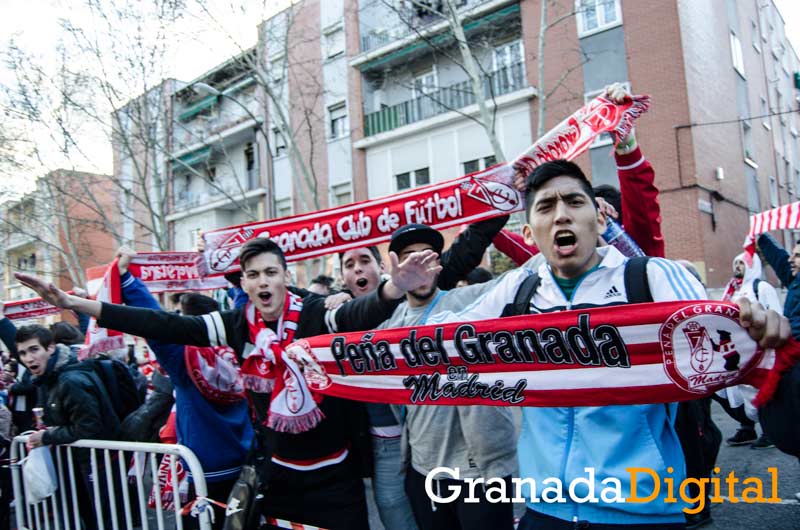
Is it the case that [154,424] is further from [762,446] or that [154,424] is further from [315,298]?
[762,446]

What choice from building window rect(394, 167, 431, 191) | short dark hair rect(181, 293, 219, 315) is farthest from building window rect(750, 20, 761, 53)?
short dark hair rect(181, 293, 219, 315)

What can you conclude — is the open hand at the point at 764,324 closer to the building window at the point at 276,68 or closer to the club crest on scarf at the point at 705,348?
the club crest on scarf at the point at 705,348

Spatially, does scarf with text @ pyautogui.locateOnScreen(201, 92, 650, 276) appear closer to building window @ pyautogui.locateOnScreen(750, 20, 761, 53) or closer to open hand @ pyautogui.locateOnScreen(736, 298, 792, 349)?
open hand @ pyautogui.locateOnScreen(736, 298, 792, 349)

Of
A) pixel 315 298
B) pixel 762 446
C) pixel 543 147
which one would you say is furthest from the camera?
pixel 762 446

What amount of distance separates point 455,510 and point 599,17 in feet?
51.9

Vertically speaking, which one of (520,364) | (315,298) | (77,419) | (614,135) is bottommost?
(77,419)

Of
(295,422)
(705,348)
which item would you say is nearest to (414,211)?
(295,422)

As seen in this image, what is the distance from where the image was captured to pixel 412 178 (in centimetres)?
1956

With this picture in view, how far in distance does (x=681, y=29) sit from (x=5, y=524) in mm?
16342

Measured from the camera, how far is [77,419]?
12.5 feet

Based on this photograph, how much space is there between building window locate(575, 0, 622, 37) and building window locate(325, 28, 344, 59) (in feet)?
31.2

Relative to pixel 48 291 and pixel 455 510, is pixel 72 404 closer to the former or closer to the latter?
pixel 48 291

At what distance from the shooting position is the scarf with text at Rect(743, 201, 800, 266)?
643 centimetres

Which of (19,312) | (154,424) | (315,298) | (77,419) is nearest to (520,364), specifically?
(315,298)
